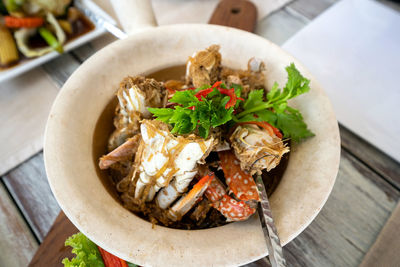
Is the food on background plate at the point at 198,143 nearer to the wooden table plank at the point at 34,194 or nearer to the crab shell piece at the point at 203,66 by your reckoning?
the crab shell piece at the point at 203,66

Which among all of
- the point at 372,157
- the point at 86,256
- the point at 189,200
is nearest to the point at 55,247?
the point at 86,256

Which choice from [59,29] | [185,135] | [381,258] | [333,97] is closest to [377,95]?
[333,97]

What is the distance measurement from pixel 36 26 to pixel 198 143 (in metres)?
1.08

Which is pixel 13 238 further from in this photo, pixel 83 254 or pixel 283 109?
pixel 283 109

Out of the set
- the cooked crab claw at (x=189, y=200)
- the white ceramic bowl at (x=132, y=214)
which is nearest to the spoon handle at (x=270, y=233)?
the white ceramic bowl at (x=132, y=214)

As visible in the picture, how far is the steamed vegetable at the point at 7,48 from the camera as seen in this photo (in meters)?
1.12

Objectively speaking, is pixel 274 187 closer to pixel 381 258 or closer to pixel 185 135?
pixel 185 135

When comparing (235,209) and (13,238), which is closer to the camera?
(235,209)

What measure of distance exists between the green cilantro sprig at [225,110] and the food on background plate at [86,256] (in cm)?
39

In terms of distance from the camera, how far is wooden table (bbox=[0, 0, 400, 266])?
2.66 ft

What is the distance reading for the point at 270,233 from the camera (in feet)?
1.89

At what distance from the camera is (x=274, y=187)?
0.69 m

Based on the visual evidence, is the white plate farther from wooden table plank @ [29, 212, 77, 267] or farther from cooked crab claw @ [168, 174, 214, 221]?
cooked crab claw @ [168, 174, 214, 221]

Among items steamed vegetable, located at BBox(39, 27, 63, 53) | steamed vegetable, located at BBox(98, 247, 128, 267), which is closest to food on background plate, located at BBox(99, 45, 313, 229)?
steamed vegetable, located at BBox(98, 247, 128, 267)
